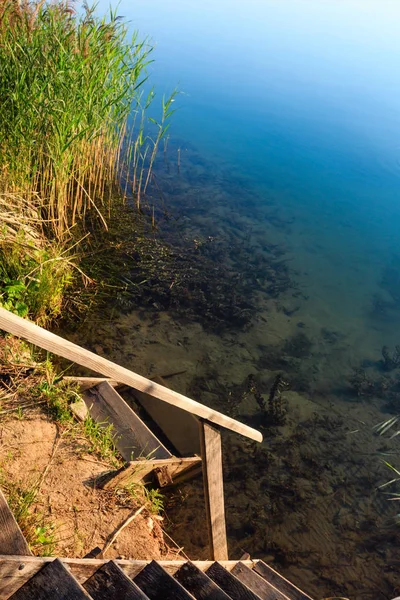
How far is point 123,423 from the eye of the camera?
3.61 m

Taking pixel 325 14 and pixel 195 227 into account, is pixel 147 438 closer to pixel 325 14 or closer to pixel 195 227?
pixel 195 227

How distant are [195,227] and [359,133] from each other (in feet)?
23.4

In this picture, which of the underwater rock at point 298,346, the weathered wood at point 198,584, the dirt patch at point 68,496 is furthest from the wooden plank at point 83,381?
the underwater rock at point 298,346

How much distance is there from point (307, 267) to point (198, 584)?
223 inches

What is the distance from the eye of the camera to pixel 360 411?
4.92 metres

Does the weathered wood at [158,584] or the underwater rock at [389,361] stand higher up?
the weathered wood at [158,584]

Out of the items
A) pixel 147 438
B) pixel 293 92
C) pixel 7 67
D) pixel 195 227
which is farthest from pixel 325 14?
pixel 147 438

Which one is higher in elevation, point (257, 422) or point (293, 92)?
point (293, 92)

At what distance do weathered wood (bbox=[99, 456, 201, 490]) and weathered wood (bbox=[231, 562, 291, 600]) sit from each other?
0.83 metres

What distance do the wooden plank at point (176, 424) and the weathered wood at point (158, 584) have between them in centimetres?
217

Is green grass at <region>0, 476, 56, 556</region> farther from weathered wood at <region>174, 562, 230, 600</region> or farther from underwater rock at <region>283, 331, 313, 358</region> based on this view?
underwater rock at <region>283, 331, 313, 358</region>

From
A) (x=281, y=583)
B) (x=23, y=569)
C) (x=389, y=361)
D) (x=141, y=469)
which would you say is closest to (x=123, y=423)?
(x=141, y=469)

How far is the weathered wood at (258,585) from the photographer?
235cm

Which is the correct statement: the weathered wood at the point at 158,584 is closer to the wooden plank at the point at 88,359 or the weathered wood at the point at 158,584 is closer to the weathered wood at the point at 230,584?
the weathered wood at the point at 230,584
